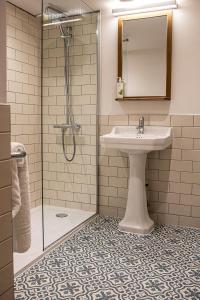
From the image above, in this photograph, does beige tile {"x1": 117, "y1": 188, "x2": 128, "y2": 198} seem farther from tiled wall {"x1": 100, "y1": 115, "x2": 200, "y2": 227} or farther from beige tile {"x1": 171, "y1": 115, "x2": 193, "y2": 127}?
beige tile {"x1": 171, "y1": 115, "x2": 193, "y2": 127}

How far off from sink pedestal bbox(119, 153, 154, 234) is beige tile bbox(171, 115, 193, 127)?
45 cm

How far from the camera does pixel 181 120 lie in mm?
2934

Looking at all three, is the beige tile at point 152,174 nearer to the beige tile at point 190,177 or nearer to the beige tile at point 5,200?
the beige tile at point 190,177

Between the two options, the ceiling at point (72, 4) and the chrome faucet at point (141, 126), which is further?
the chrome faucet at point (141, 126)

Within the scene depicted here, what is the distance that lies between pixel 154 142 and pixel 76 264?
1149 mm

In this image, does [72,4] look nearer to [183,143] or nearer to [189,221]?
[183,143]

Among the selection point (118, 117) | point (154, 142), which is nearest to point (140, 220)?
point (154, 142)

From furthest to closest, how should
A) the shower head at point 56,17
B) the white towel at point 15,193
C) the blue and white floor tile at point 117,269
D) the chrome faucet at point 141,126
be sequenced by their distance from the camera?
the chrome faucet at point 141,126 < the shower head at point 56,17 < the blue and white floor tile at point 117,269 < the white towel at point 15,193

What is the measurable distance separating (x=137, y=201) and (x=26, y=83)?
1711 mm

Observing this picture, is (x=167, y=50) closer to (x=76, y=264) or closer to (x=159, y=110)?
(x=159, y=110)

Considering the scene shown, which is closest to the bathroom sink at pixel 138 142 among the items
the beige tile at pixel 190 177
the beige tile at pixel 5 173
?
the beige tile at pixel 190 177

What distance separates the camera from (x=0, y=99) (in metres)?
1.17

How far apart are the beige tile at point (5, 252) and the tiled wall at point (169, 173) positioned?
81.0 inches

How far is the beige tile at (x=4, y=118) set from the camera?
3.79ft
